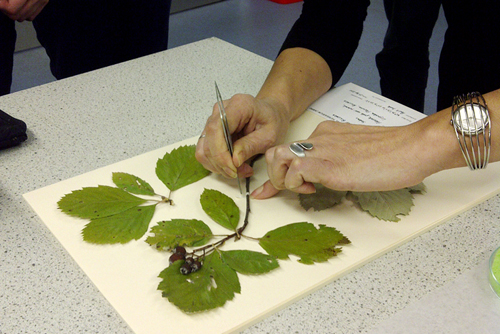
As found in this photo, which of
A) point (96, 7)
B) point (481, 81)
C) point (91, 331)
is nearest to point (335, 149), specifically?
point (91, 331)

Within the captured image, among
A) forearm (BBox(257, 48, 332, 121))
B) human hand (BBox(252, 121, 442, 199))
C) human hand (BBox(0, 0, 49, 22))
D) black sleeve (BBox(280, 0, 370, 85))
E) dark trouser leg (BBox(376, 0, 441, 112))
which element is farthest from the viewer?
dark trouser leg (BBox(376, 0, 441, 112))

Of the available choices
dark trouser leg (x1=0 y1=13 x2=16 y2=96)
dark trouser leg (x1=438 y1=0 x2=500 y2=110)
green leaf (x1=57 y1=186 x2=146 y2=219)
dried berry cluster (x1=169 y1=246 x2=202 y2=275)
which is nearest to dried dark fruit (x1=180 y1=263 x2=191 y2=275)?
dried berry cluster (x1=169 y1=246 x2=202 y2=275)

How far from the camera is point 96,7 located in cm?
137

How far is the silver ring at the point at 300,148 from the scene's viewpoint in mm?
632

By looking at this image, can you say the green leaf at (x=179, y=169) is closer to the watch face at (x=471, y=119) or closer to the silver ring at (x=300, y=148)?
the silver ring at (x=300, y=148)

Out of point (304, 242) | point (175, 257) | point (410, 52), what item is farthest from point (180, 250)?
point (410, 52)

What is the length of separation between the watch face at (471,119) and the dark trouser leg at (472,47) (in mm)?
377

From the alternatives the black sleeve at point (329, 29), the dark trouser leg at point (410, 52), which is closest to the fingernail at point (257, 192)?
the black sleeve at point (329, 29)

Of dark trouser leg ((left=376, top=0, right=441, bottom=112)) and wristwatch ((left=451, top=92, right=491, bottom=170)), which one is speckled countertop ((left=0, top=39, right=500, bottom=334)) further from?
dark trouser leg ((left=376, top=0, right=441, bottom=112))

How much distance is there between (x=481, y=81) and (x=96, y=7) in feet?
3.46

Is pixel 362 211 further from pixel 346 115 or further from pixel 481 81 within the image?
pixel 481 81

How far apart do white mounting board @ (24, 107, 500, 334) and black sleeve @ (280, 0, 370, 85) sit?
1.08ft

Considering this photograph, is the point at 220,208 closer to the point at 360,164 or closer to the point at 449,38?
the point at 360,164

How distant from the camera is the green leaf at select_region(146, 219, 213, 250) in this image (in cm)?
58
